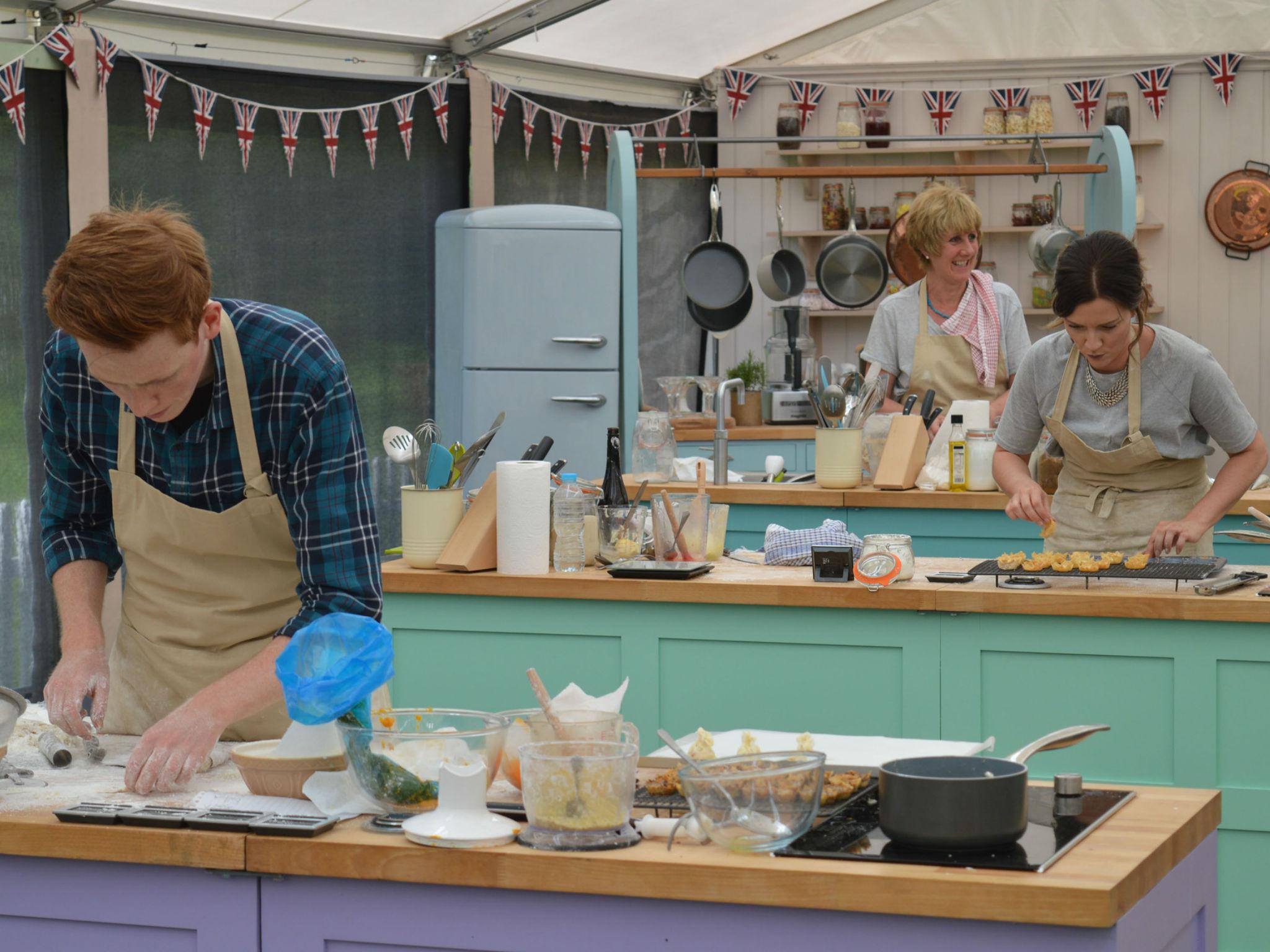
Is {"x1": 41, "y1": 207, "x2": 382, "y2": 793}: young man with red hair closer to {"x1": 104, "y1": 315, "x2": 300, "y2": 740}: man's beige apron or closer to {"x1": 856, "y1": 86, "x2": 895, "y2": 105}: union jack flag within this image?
{"x1": 104, "y1": 315, "x2": 300, "y2": 740}: man's beige apron

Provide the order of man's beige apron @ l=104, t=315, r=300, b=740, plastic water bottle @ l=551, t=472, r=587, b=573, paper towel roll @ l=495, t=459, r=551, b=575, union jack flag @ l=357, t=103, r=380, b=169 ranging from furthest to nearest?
union jack flag @ l=357, t=103, r=380, b=169
plastic water bottle @ l=551, t=472, r=587, b=573
paper towel roll @ l=495, t=459, r=551, b=575
man's beige apron @ l=104, t=315, r=300, b=740

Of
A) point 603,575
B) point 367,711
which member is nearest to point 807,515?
Answer: point 603,575

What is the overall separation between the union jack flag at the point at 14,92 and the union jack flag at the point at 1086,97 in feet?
17.4

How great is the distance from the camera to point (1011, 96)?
26.4 feet

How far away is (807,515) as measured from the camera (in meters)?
4.80

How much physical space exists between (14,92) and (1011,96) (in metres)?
5.14

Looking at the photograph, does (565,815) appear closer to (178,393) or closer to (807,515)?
(178,393)

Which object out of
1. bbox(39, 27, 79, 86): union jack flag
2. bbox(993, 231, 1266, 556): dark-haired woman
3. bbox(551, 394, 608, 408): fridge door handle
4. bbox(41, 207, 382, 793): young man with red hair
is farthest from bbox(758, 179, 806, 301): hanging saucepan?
bbox(41, 207, 382, 793): young man with red hair

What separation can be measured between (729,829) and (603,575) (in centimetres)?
191

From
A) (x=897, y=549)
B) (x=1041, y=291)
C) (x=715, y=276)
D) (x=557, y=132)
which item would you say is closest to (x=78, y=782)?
(x=897, y=549)

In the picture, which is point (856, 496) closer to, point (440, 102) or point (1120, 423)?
point (1120, 423)

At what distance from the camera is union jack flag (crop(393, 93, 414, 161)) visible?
6.70m

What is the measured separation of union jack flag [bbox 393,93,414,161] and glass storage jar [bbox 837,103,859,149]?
243 cm

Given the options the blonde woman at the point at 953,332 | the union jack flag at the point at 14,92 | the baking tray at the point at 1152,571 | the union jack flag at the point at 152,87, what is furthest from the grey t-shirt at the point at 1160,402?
the union jack flag at the point at 152,87
